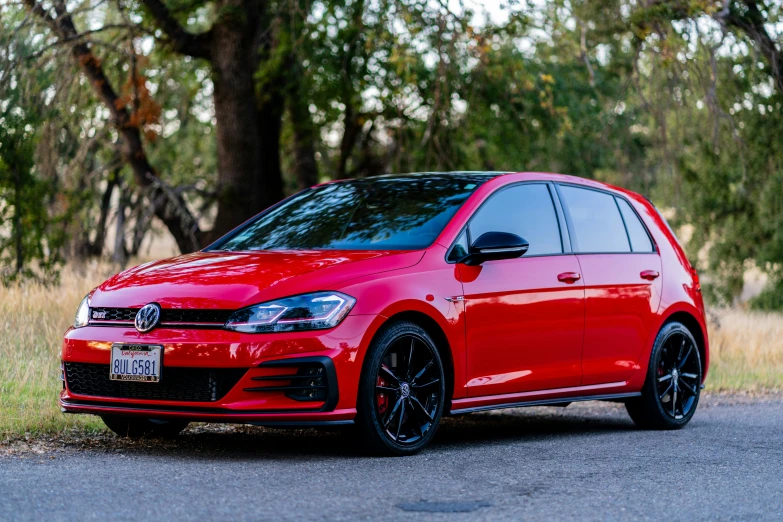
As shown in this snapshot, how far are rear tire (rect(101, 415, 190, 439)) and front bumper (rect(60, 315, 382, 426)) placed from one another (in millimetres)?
989

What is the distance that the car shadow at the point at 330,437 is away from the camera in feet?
23.6

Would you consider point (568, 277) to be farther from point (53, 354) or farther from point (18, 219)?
point (18, 219)

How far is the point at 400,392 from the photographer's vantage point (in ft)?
22.9

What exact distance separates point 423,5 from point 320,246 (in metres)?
7.45

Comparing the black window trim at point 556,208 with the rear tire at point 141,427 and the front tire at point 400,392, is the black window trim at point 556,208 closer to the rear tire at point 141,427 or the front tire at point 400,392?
the front tire at point 400,392

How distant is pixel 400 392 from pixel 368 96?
1411 cm

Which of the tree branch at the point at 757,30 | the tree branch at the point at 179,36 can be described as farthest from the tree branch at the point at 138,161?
the tree branch at the point at 757,30

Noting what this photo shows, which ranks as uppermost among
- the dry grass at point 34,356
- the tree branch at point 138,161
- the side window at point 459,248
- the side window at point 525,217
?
the tree branch at point 138,161

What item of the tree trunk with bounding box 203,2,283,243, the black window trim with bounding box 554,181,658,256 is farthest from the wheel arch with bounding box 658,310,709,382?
the tree trunk with bounding box 203,2,283,243

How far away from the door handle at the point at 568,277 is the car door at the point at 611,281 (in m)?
0.10

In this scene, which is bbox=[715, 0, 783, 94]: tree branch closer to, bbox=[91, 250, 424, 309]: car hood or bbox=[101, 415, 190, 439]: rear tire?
bbox=[91, 250, 424, 309]: car hood

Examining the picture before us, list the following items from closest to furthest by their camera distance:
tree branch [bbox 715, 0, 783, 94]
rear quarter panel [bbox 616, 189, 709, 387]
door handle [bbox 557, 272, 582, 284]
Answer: door handle [bbox 557, 272, 582, 284] → rear quarter panel [bbox 616, 189, 709, 387] → tree branch [bbox 715, 0, 783, 94]

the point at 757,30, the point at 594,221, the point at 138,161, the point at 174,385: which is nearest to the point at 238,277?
the point at 174,385

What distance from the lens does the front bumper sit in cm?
652
